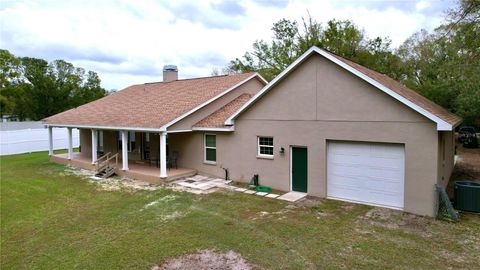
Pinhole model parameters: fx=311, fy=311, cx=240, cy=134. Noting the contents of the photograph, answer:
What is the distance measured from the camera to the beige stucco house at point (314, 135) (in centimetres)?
995

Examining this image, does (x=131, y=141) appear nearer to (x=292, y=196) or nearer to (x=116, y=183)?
(x=116, y=183)

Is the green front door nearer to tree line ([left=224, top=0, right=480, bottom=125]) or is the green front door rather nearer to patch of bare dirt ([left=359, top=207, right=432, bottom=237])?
patch of bare dirt ([left=359, top=207, right=432, bottom=237])

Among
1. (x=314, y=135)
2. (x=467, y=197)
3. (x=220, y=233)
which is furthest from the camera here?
(x=314, y=135)

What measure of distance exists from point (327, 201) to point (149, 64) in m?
23.7

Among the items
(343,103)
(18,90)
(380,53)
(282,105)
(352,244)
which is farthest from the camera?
(18,90)

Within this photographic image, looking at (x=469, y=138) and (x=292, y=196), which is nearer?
(x=292, y=196)

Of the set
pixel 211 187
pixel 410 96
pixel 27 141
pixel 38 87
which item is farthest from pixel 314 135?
pixel 38 87

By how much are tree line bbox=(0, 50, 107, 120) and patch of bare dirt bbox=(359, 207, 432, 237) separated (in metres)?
46.0

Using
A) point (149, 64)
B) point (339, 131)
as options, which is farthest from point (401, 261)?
point (149, 64)

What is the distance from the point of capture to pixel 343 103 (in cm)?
1113

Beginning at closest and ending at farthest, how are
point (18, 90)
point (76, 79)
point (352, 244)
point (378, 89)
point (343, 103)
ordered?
point (352, 244)
point (378, 89)
point (343, 103)
point (18, 90)
point (76, 79)

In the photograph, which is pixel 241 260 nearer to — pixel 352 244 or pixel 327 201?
pixel 352 244

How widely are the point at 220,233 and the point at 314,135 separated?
5.56 metres

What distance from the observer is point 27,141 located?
89.3ft
